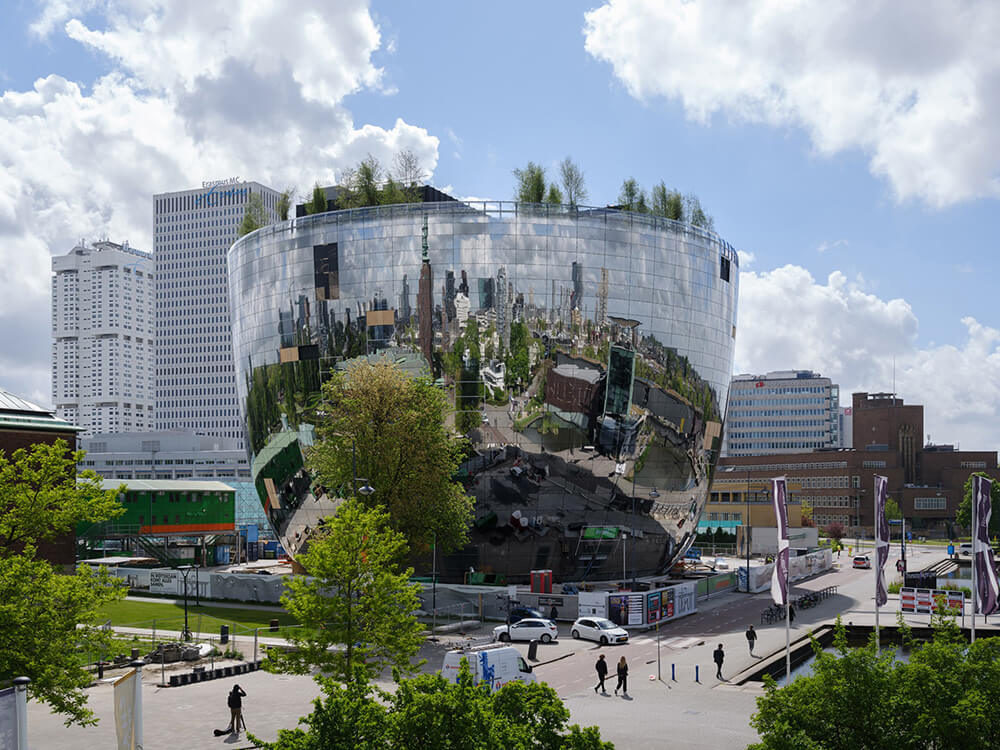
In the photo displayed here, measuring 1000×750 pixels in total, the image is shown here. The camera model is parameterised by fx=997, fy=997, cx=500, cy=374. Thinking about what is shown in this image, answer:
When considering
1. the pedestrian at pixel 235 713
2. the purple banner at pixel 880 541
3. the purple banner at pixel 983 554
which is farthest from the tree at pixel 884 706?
the purple banner at pixel 880 541

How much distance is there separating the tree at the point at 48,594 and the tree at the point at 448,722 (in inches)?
443

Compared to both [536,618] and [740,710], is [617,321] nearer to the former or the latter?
[536,618]

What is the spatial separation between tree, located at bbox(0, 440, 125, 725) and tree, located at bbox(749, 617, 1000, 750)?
16.5 m

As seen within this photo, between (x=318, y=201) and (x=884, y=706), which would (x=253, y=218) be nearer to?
(x=318, y=201)

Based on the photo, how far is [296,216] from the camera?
71.4 meters

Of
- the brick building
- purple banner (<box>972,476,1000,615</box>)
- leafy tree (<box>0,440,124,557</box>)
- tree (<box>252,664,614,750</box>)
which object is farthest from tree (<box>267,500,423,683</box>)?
the brick building

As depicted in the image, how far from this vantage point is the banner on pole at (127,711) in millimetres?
20250

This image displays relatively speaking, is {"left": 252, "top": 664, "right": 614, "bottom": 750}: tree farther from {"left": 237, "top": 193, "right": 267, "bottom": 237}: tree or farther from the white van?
{"left": 237, "top": 193, "right": 267, "bottom": 237}: tree

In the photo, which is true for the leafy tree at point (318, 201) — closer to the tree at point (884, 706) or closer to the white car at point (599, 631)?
the white car at point (599, 631)

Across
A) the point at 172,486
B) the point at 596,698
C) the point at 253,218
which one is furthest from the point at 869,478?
the point at 596,698

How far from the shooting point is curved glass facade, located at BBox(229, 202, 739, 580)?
61.1 m

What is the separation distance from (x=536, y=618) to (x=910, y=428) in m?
160

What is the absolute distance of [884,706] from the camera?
16141 millimetres

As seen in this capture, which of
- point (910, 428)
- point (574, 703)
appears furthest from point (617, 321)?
point (910, 428)
